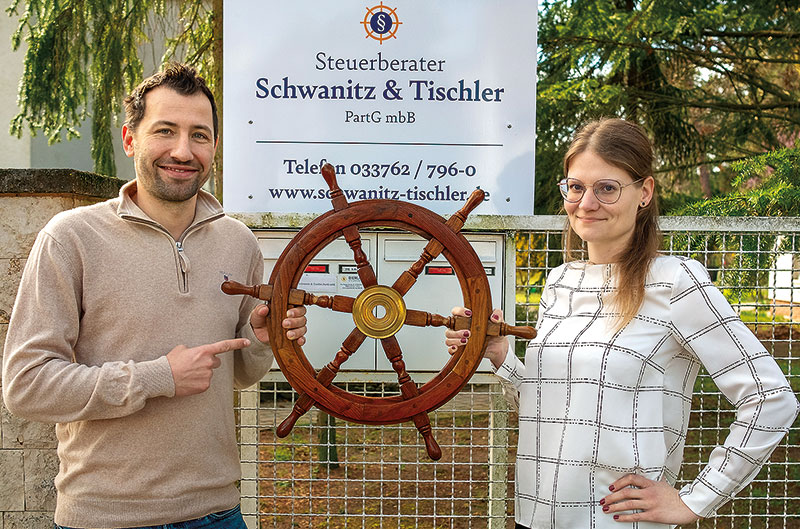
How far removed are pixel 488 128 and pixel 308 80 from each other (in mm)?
583

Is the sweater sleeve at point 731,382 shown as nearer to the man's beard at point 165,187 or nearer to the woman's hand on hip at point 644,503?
the woman's hand on hip at point 644,503

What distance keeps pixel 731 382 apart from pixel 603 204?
0.45 metres

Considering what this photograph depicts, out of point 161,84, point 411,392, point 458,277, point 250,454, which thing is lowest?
point 250,454

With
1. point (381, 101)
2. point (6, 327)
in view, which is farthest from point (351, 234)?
point (6, 327)

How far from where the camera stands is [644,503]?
1402mm

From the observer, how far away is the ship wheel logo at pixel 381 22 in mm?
2121

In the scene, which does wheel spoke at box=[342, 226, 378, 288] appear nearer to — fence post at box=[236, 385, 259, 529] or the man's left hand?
the man's left hand

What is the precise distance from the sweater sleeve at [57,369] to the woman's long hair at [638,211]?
3.18ft

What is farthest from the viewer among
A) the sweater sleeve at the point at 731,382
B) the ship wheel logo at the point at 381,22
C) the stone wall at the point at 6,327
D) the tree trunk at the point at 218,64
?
the tree trunk at the point at 218,64

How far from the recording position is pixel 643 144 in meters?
1.52

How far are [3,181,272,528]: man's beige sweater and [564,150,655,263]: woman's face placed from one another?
83cm

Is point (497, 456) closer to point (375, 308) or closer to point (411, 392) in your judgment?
point (411, 392)

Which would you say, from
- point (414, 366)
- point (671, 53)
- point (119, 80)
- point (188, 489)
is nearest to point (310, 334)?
point (414, 366)

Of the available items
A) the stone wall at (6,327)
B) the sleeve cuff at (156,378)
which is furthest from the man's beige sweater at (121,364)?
the stone wall at (6,327)
